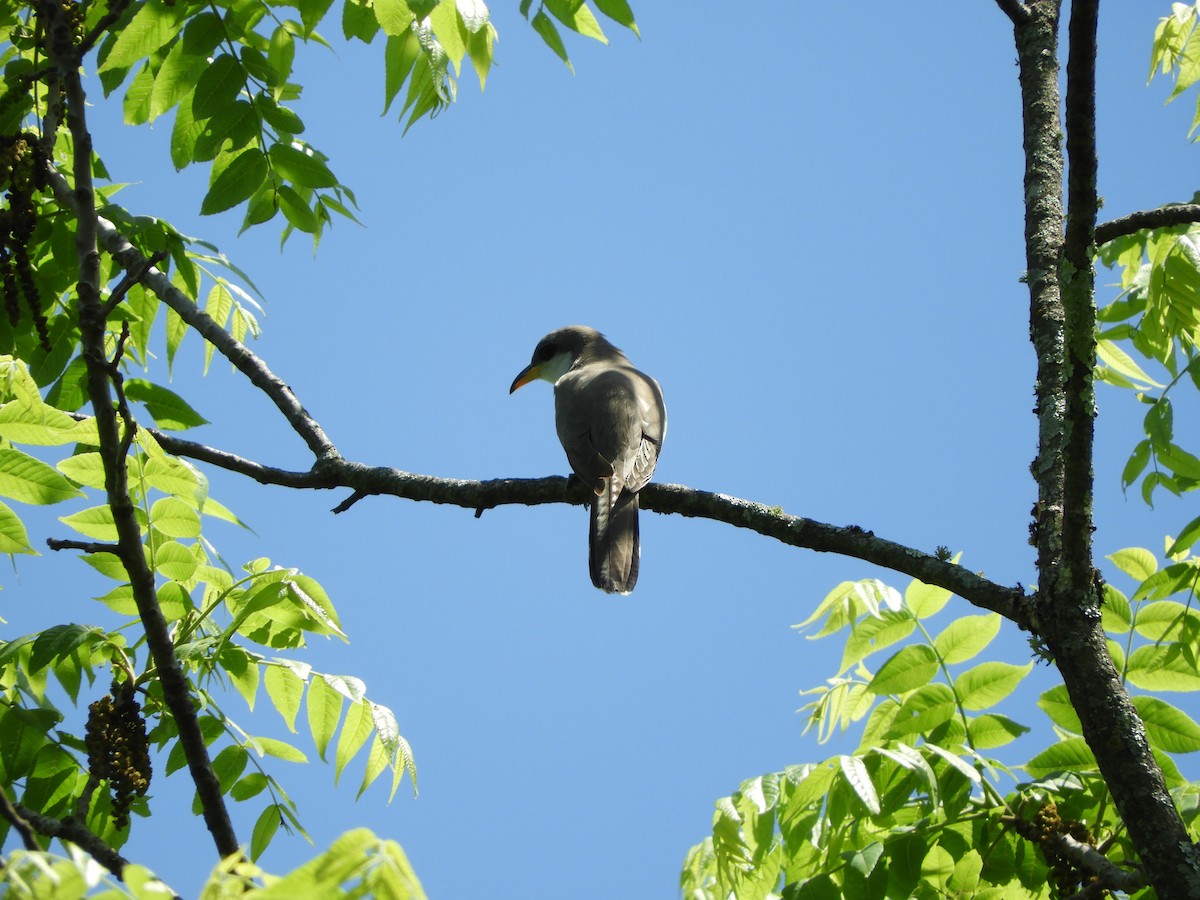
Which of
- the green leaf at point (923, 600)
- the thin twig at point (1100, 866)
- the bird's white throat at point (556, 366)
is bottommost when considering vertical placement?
the thin twig at point (1100, 866)

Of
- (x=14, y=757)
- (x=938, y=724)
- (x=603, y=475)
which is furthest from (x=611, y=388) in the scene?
(x=14, y=757)

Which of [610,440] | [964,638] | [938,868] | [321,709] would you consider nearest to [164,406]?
[321,709]

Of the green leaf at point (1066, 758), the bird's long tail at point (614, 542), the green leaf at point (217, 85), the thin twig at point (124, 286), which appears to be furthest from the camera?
the bird's long tail at point (614, 542)

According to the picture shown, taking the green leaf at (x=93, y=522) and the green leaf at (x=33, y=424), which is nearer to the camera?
the green leaf at (x=33, y=424)

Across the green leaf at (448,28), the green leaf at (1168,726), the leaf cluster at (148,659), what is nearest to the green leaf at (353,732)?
the leaf cluster at (148,659)

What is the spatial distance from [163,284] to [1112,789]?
339 centimetres

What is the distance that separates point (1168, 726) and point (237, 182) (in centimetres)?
355

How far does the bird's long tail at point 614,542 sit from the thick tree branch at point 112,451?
2.84m

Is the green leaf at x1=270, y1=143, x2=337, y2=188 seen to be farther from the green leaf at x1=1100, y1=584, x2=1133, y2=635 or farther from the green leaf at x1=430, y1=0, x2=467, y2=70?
the green leaf at x1=1100, y1=584, x2=1133, y2=635

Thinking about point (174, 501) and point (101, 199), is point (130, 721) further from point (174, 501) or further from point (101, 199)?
point (101, 199)

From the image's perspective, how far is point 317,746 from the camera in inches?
131

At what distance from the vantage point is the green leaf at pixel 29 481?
105 inches

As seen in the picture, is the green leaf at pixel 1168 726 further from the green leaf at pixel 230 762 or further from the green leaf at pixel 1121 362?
the green leaf at pixel 230 762

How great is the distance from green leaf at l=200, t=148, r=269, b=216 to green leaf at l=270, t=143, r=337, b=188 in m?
0.06
